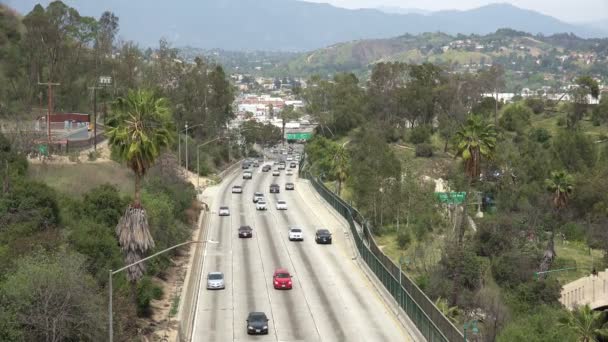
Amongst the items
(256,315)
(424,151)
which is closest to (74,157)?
(256,315)

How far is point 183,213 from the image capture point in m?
77.8

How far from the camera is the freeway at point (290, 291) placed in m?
45.8

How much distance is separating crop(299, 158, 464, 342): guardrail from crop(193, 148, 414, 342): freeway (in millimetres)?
1024

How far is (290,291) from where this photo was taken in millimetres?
55750

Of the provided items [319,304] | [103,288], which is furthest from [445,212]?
[103,288]

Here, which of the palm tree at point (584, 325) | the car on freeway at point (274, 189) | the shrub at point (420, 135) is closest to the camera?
the palm tree at point (584, 325)

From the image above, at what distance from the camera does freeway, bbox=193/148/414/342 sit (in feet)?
150

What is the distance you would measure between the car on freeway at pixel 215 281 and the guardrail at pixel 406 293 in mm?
9784

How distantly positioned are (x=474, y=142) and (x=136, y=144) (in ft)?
91.2

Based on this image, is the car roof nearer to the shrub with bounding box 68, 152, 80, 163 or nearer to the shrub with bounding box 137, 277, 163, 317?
the shrub with bounding box 137, 277, 163, 317

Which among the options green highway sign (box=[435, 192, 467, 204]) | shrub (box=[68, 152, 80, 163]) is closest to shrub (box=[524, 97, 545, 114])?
green highway sign (box=[435, 192, 467, 204])

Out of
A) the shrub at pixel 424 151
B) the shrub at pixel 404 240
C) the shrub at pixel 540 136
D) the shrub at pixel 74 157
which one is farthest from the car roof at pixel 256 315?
the shrub at pixel 540 136

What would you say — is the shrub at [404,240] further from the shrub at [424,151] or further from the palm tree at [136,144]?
the shrub at [424,151]

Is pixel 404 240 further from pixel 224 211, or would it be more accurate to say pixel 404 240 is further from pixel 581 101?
pixel 581 101
